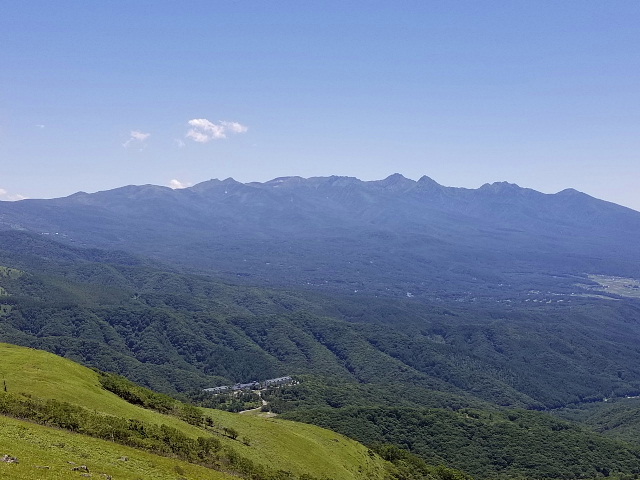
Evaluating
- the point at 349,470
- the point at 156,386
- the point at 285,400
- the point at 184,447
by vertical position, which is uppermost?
the point at 184,447

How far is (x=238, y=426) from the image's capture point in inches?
2709

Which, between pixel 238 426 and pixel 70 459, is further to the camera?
pixel 238 426

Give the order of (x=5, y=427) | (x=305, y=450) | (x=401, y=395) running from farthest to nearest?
(x=401, y=395) < (x=305, y=450) < (x=5, y=427)

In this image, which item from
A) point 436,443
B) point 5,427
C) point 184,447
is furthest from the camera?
point 436,443

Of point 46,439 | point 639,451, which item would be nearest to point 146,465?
point 46,439

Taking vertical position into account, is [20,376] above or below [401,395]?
above

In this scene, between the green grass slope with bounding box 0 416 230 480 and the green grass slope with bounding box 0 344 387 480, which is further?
the green grass slope with bounding box 0 344 387 480

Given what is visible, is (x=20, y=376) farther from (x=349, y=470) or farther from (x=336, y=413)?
(x=336, y=413)

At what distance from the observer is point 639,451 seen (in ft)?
423

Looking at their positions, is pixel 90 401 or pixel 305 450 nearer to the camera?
pixel 90 401

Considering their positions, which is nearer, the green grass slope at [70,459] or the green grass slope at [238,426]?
the green grass slope at [70,459]

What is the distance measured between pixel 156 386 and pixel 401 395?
322 ft

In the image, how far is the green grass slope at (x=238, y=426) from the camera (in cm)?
5003

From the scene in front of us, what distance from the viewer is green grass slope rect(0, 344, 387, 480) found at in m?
50.0
